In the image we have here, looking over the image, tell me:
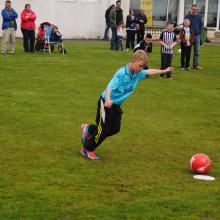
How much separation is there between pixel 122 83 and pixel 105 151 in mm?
1464

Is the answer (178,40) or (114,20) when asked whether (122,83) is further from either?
(114,20)

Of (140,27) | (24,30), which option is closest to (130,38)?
(140,27)

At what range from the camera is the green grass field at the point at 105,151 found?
7.04 meters

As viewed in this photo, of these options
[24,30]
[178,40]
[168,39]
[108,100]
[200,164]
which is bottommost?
[200,164]

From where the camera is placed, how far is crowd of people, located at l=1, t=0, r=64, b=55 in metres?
25.0

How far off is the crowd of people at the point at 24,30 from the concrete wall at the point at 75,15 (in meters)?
9.55

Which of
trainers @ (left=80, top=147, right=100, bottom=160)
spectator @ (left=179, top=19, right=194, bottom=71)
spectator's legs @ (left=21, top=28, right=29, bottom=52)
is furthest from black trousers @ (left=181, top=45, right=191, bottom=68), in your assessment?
trainers @ (left=80, top=147, right=100, bottom=160)

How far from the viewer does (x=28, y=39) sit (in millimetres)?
26578

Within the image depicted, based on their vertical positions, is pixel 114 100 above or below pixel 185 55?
above

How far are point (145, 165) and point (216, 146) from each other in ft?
6.24

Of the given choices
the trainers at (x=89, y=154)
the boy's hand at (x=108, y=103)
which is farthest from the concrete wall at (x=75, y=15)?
the boy's hand at (x=108, y=103)

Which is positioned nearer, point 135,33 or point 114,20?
point 114,20

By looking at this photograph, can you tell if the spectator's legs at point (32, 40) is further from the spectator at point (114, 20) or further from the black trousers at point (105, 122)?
the black trousers at point (105, 122)

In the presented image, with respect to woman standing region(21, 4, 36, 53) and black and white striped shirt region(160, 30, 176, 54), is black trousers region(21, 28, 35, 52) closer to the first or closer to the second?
woman standing region(21, 4, 36, 53)
